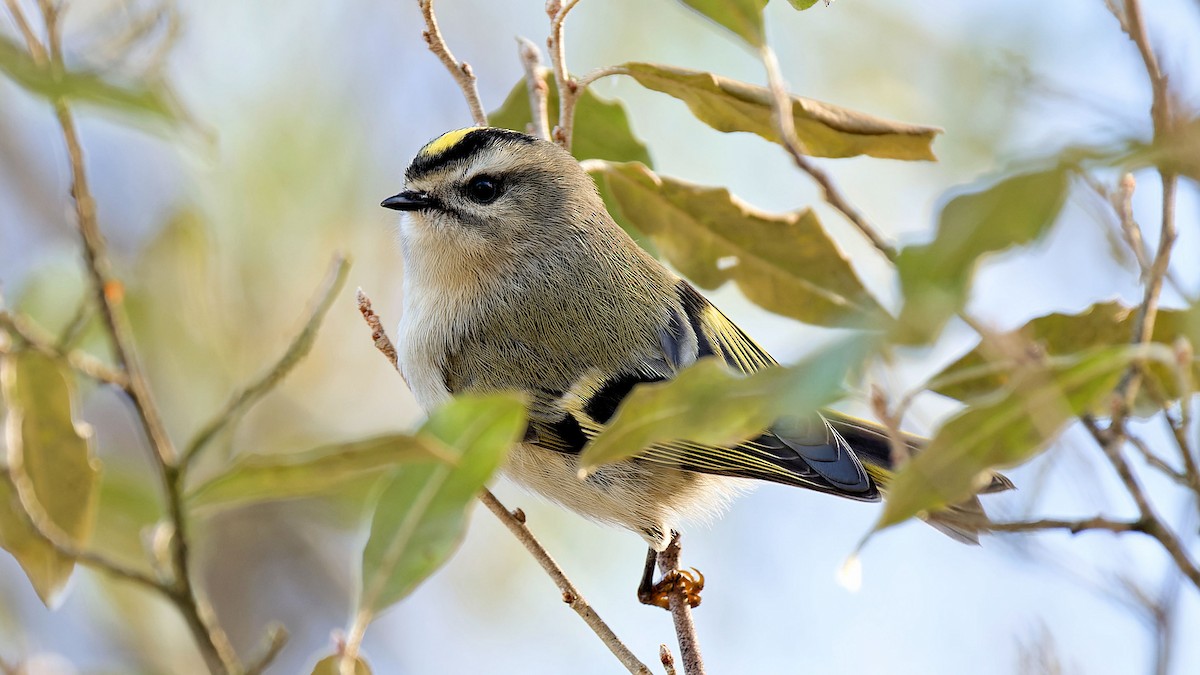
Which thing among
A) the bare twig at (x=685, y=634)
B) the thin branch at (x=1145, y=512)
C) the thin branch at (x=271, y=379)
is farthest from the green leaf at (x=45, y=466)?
the thin branch at (x=1145, y=512)

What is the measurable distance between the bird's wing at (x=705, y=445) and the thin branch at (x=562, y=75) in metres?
0.35

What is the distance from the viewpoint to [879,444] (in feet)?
5.79

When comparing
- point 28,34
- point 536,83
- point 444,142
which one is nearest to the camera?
point 28,34

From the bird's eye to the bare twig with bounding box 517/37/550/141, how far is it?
8.8 inches

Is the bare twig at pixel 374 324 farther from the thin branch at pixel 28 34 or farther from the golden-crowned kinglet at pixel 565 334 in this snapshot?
the thin branch at pixel 28 34

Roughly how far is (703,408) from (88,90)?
0.53 metres

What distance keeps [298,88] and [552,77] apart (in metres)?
1.85

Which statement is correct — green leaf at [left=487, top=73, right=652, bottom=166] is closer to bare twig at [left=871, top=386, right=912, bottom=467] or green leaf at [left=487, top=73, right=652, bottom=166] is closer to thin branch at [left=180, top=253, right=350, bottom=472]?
thin branch at [left=180, top=253, right=350, bottom=472]

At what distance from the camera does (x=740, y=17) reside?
1045 millimetres

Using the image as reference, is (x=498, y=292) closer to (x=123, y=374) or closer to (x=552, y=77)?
(x=552, y=77)

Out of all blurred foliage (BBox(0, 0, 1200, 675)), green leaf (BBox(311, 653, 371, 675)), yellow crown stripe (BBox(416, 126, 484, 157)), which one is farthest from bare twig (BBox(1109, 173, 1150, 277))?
yellow crown stripe (BBox(416, 126, 484, 157))

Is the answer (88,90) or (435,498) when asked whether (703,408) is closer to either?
(435,498)

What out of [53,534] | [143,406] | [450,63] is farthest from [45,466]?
[450,63]

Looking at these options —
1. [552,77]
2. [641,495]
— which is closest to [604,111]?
[552,77]
